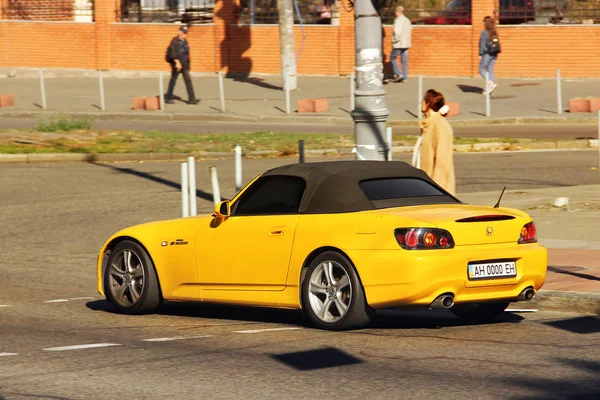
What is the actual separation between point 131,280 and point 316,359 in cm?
324

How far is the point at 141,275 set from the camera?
11.6 meters

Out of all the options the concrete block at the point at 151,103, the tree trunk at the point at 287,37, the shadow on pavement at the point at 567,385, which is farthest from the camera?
the tree trunk at the point at 287,37

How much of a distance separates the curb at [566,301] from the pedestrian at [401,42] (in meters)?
28.9

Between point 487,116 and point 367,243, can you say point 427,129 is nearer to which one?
point 367,243

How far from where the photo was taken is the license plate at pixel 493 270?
982 centimetres

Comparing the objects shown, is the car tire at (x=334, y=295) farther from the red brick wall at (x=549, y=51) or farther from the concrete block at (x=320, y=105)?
the red brick wall at (x=549, y=51)

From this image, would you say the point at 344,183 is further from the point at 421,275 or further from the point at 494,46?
the point at 494,46

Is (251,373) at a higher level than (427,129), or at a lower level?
lower

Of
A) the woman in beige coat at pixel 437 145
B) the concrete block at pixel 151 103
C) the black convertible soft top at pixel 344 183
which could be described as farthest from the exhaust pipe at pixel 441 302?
the concrete block at pixel 151 103

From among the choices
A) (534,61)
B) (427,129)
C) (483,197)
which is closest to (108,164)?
(483,197)

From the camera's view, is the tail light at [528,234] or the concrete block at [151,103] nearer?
the tail light at [528,234]

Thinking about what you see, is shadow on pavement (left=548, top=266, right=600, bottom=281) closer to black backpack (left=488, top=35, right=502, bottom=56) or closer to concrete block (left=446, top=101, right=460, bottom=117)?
concrete block (left=446, top=101, right=460, bottom=117)

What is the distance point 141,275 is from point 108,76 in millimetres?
36838

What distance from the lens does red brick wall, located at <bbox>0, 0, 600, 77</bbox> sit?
1563 inches
